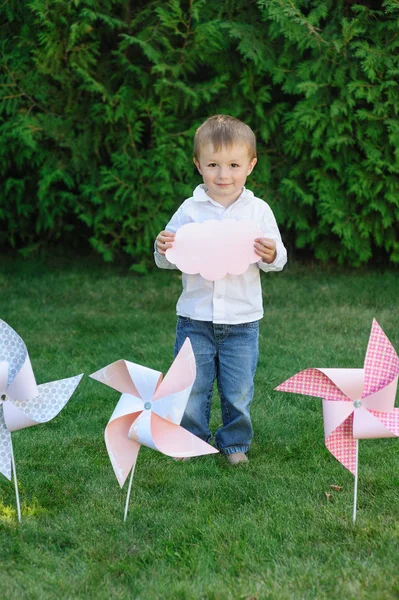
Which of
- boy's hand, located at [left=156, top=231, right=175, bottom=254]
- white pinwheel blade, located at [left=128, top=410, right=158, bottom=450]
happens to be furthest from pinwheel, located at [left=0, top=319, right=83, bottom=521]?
boy's hand, located at [left=156, top=231, right=175, bottom=254]

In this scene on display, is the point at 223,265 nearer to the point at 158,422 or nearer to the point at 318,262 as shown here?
the point at 158,422

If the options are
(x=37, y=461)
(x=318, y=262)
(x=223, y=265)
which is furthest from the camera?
(x=318, y=262)

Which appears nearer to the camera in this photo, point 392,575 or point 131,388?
point 392,575

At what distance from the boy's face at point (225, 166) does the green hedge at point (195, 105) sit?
3.22 metres

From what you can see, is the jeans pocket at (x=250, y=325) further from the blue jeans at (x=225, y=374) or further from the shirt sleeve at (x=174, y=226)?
the shirt sleeve at (x=174, y=226)

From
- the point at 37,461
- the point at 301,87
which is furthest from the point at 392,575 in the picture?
the point at 301,87

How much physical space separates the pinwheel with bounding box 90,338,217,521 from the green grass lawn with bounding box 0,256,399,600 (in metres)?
0.25

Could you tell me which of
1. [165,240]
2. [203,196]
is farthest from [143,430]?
[203,196]

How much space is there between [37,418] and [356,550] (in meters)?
1.24

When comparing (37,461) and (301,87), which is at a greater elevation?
(301,87)

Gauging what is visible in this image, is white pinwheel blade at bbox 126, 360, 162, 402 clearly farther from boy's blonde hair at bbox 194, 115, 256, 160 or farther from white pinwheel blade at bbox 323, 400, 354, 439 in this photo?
boy's blonde hair at bbox 194, 115, 256, 160

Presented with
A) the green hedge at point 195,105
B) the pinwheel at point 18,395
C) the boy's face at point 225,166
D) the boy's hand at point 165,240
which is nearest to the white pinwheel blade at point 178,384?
the pinwheel at point 18,395

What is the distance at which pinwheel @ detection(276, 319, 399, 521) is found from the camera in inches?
119

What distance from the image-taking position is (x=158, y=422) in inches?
120
